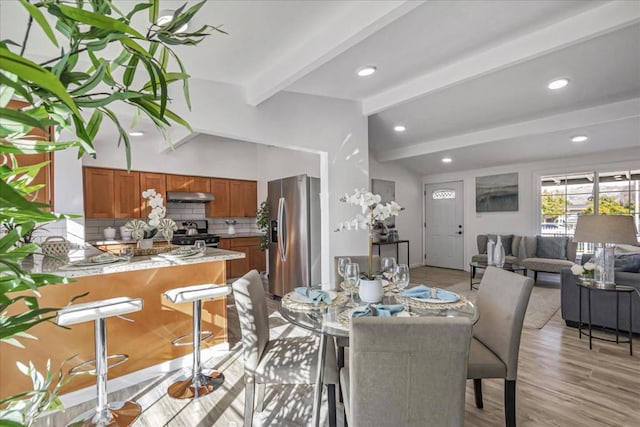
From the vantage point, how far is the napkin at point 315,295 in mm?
1893

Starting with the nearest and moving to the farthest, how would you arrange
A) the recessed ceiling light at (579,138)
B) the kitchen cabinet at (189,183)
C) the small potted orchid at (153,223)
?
1. the small potted orchid at (153,223)
2. the recessed ceiling light at (579,138)
3. the kitchen cabinet at (189,183)

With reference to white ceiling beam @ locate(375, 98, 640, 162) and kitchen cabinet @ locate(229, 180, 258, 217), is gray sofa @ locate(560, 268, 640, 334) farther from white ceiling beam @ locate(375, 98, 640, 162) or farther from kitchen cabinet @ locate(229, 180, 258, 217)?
kitchen cabinet @ locate(229, 180, 258, 217)

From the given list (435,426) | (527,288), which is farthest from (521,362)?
(435,426)

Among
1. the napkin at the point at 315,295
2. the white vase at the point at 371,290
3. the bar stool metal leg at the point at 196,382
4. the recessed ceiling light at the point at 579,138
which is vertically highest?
the recessed ceiling light at the point at 579,138

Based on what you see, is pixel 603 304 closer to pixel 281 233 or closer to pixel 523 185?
pixel 523 185

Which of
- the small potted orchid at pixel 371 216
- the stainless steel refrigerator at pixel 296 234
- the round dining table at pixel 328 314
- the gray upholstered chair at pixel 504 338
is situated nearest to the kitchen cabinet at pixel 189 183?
the stainless steel refrigerator at pixel 296 234

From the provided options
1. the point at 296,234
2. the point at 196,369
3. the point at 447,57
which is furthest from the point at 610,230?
the point at 196,369

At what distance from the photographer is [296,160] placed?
229 inches

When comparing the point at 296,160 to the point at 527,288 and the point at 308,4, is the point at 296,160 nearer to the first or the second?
the point at 308,4

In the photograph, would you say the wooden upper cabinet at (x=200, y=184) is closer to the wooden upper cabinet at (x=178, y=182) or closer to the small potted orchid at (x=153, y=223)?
the wooden upper cabinet at (x=178, y=182)

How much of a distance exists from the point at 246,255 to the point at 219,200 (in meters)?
1.23

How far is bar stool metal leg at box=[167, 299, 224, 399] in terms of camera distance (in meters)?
2.27

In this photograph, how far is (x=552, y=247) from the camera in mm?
5766

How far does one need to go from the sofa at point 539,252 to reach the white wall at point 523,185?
12.8 inches
